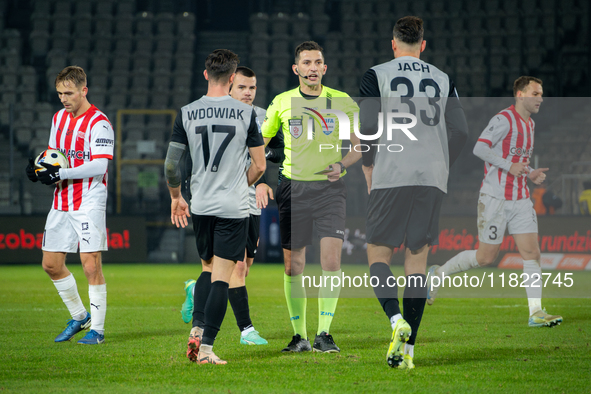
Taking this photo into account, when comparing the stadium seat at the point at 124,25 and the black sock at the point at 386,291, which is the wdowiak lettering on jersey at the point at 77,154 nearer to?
the black sock at the point at 386,291

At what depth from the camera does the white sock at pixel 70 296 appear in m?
5.65

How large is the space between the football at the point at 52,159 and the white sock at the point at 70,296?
0.99 meters

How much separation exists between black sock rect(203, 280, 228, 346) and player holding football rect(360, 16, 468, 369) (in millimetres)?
1010

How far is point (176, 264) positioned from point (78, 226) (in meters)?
10.4

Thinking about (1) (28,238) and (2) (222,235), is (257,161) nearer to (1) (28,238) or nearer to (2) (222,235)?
(2) (222,235)

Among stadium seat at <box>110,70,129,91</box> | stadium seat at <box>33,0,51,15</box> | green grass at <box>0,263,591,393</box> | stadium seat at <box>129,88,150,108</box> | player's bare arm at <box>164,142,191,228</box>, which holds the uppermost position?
stadium seat at <box>33,0,51,15</box>

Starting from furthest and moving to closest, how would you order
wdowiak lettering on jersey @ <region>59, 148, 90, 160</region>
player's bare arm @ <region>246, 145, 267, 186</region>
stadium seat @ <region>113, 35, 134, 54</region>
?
1. stadium seat @ <region>113, 35, 134, 54</region>
2. wdowiak lettering on jersey @ <region>59, 148, 90, 160</region>
3. player's bare arm @ <region>246, 145, 267, 186</region>

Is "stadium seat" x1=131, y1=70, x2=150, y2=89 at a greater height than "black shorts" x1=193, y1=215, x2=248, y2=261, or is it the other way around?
"stadium seat" x1=131, y1=70, x2=150, y2=89

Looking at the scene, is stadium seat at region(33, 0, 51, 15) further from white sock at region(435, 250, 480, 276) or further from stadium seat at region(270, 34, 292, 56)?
white sock at region(435, 250, 480, 276)

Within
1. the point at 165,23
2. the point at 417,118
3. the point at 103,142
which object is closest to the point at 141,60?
the point at 165,23

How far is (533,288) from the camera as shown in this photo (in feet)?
21.2

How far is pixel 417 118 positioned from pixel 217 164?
4.47ft

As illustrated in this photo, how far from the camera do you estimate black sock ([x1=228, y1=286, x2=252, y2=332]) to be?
5.46 m

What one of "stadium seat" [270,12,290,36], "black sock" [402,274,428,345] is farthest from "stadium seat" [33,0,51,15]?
"black sock" [402,274,428,345]
